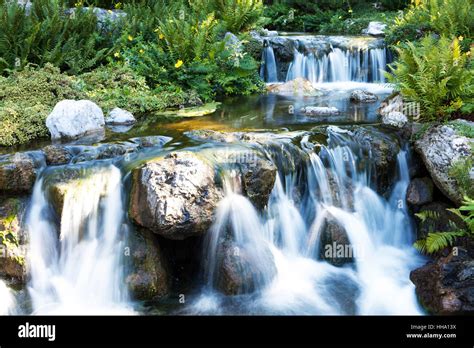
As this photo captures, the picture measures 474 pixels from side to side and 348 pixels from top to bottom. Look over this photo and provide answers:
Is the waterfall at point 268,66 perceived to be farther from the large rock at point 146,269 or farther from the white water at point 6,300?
the white water at point 6,300

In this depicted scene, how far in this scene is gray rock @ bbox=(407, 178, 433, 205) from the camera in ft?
25.7

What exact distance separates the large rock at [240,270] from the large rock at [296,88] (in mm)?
7429

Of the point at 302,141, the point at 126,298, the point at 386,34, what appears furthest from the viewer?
the point at 386,34

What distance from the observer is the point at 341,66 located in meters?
14.9

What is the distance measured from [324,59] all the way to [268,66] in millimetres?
1694

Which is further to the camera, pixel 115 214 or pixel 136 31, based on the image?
pixel 136 31

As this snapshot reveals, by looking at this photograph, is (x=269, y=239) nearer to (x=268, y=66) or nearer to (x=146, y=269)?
(x=146, y=269)

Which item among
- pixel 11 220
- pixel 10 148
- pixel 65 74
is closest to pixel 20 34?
pixel 65 74

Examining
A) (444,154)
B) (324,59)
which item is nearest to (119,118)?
(444,154)

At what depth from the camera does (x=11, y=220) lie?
646 cm

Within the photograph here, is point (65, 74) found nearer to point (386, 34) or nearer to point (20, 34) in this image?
point (20, 34)

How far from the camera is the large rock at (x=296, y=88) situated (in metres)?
13.4

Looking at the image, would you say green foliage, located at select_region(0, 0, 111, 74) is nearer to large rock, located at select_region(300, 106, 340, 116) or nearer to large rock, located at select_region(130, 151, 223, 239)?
large rock, located at select_region(300, 106, 340, 116)

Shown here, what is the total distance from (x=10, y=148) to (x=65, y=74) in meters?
3.72
